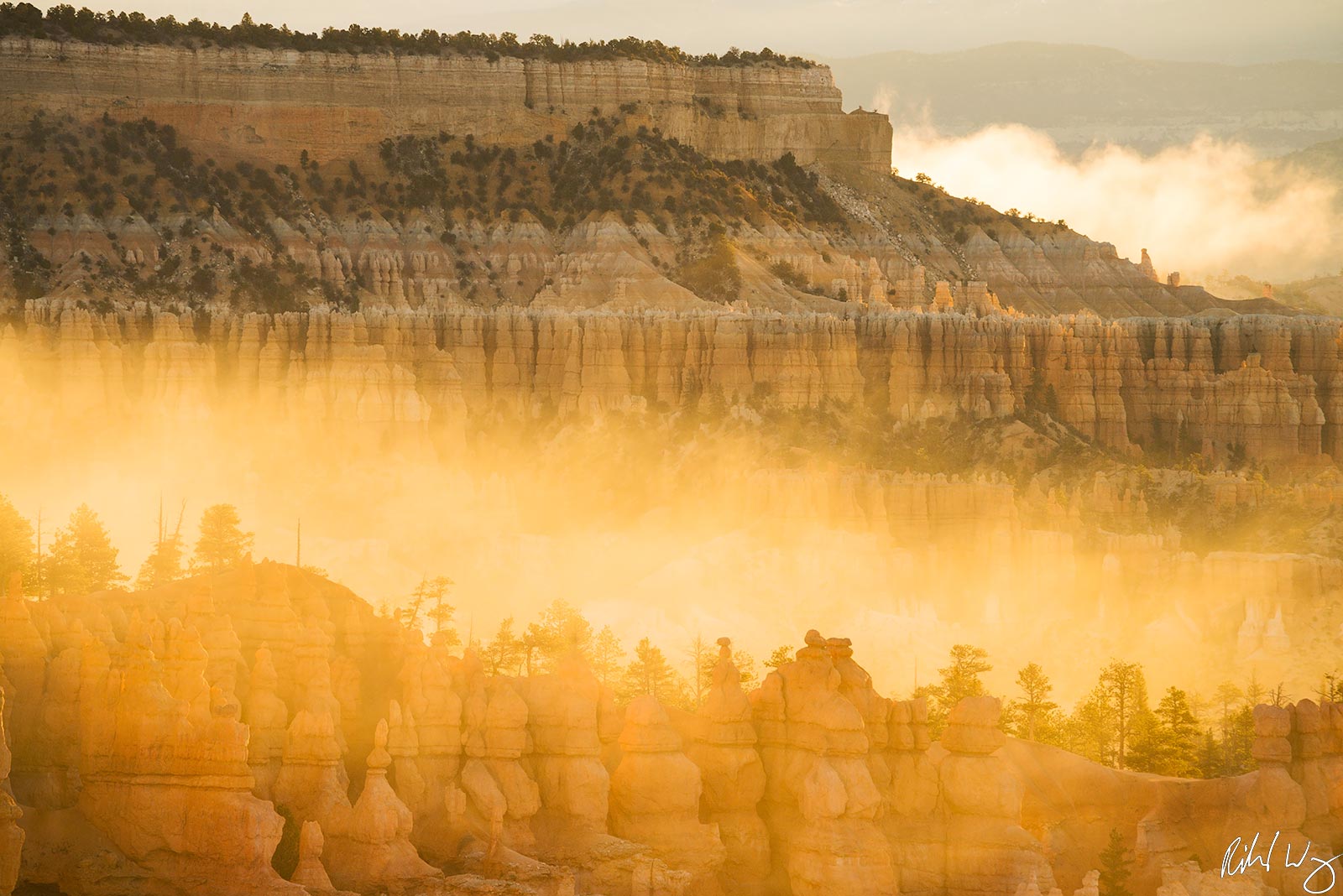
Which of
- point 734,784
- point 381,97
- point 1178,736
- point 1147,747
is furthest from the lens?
point 381,97

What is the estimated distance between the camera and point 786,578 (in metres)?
74.8

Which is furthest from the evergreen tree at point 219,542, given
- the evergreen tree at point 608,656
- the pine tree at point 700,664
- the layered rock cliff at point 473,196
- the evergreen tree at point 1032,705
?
the layered rock cliff at point 473,196

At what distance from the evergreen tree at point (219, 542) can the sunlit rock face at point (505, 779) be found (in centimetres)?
1895

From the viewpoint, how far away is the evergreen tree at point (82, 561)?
2206 inches

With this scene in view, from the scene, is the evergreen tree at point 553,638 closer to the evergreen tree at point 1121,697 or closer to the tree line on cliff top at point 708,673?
the tree line on cliff top at point 708,673

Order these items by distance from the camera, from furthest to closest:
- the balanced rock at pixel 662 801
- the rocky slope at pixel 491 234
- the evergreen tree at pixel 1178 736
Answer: the rocky slope at pixel 491 234, the evergreen tree at pixel 1178 736, the balanced rock at pixel 662 801

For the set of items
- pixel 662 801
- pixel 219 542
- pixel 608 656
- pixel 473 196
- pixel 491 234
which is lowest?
pixel 608 656

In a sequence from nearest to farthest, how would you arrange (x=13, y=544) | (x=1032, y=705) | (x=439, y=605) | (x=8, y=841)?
A: (x=8, y=841), (x=13, y=544), (x=1032, y=705), (x=439, y=605)

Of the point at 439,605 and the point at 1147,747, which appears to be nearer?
the point at 1147,747

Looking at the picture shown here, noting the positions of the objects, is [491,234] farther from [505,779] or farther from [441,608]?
[505,779]

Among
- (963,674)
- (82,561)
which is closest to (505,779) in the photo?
(82,561)

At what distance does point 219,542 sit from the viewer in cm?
6481

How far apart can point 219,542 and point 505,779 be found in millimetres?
24260

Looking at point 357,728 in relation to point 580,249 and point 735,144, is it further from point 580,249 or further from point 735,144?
point 735,144
